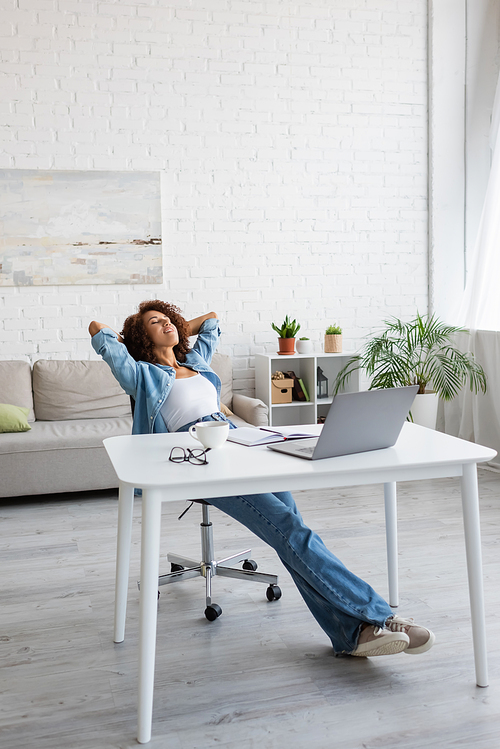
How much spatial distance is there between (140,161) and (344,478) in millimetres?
3260

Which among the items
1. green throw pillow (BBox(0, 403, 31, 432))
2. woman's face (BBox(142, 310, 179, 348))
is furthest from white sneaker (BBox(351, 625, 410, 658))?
green throw pillow (BBox(0, 403, 31, 432))

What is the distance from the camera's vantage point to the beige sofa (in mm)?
3619

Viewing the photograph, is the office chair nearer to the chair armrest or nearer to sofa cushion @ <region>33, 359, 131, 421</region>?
the chair armrest

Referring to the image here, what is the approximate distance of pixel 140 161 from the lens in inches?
172

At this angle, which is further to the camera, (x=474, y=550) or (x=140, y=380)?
(x=140, y=380)

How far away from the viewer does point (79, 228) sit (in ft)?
14.1

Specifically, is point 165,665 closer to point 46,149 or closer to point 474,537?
point 474,537

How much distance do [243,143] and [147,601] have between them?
11.8 ft

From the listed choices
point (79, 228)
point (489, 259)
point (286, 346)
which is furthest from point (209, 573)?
point (489, 259)

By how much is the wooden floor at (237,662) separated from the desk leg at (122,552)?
73mm

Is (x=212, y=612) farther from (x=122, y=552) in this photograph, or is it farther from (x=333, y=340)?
(x=333, y=340)

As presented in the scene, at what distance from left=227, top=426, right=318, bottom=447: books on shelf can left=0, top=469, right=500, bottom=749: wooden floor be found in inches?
24.8

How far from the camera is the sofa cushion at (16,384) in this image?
402cm

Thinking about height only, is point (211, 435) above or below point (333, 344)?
below
